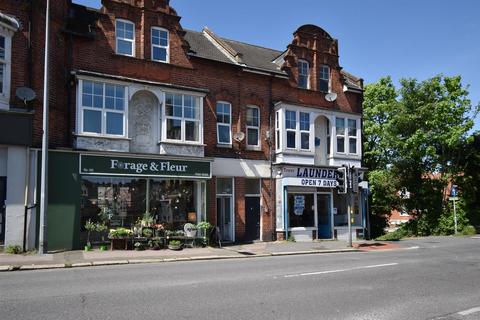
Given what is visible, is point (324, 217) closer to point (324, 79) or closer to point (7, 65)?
point (324, 79)

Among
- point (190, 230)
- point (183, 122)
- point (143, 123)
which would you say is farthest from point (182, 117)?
point (190, 230)

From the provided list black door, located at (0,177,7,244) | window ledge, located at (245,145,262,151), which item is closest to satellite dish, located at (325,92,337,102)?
window ledge, located at (245,145,262,151)

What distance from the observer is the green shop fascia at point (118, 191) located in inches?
672

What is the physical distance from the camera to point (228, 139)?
21.9 metres

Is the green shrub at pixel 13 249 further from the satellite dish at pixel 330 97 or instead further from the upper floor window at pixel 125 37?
the satellite dish at pixel 330 97

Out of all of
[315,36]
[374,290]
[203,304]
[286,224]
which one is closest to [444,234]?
[286,224]

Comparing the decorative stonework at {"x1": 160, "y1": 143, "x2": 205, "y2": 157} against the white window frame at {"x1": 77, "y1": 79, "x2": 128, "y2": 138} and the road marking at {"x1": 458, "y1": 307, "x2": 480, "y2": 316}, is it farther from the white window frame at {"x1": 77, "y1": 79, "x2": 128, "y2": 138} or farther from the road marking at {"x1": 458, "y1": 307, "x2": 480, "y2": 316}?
the road marking at {"x1": 458, "y1": 307, "x2": 480, "y2": 316}

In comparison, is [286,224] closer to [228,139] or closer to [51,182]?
[228,139]

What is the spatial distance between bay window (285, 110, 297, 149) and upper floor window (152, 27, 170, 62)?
21.8ft

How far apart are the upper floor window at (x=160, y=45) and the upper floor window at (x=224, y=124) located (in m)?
3.34

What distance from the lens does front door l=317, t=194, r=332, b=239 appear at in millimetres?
24250

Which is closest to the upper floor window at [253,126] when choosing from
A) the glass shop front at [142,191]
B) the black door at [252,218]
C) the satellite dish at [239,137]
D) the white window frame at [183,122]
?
the satellite dish at [239,137]

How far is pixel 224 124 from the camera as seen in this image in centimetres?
2186

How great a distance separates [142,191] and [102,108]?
3665 mm
